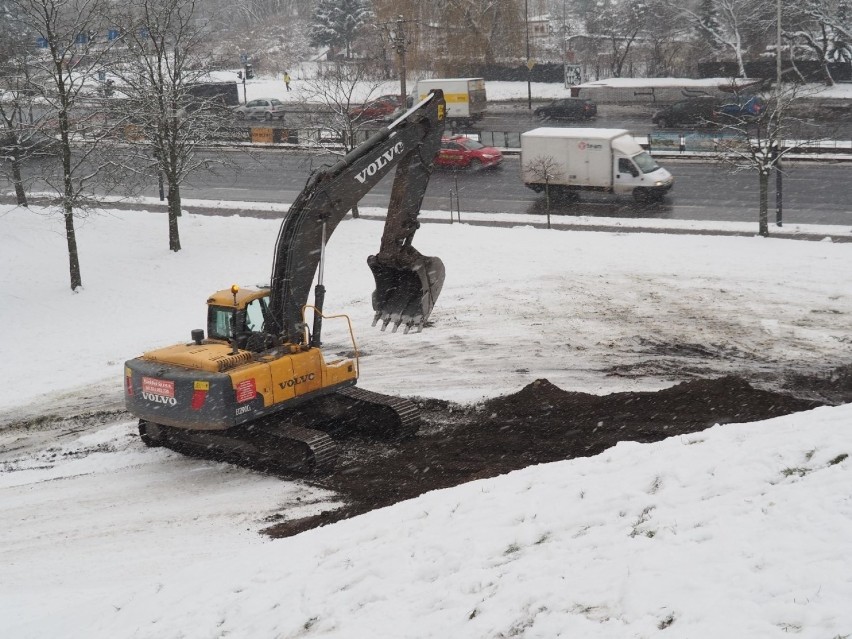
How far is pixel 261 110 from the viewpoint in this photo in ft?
192

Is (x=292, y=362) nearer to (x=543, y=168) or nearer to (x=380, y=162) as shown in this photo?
(x=380, y=162)

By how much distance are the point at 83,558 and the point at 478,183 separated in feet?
91.9

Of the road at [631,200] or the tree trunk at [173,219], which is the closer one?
the tree trunk at [173,219]

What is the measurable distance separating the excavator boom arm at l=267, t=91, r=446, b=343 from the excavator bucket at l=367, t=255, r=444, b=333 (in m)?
0.02

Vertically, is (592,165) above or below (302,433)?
above

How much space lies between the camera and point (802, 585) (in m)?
6.68

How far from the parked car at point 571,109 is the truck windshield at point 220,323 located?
145 ft

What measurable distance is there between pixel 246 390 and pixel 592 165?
22963 mm

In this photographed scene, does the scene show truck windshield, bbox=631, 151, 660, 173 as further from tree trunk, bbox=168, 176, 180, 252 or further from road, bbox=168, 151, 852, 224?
tree trunk, bbox=168, 176, 180, 252

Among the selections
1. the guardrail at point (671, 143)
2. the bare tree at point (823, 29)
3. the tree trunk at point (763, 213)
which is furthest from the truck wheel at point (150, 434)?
the bare tree at point (823, 29)

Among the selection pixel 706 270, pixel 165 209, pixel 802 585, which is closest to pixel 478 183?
pixel 165 209

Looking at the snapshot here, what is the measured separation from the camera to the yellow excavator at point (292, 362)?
12531mm

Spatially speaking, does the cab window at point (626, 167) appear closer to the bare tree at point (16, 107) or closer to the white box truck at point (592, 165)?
the white box truck at point (592, 165)

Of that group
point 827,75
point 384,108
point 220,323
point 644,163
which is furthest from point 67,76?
point 827,75
